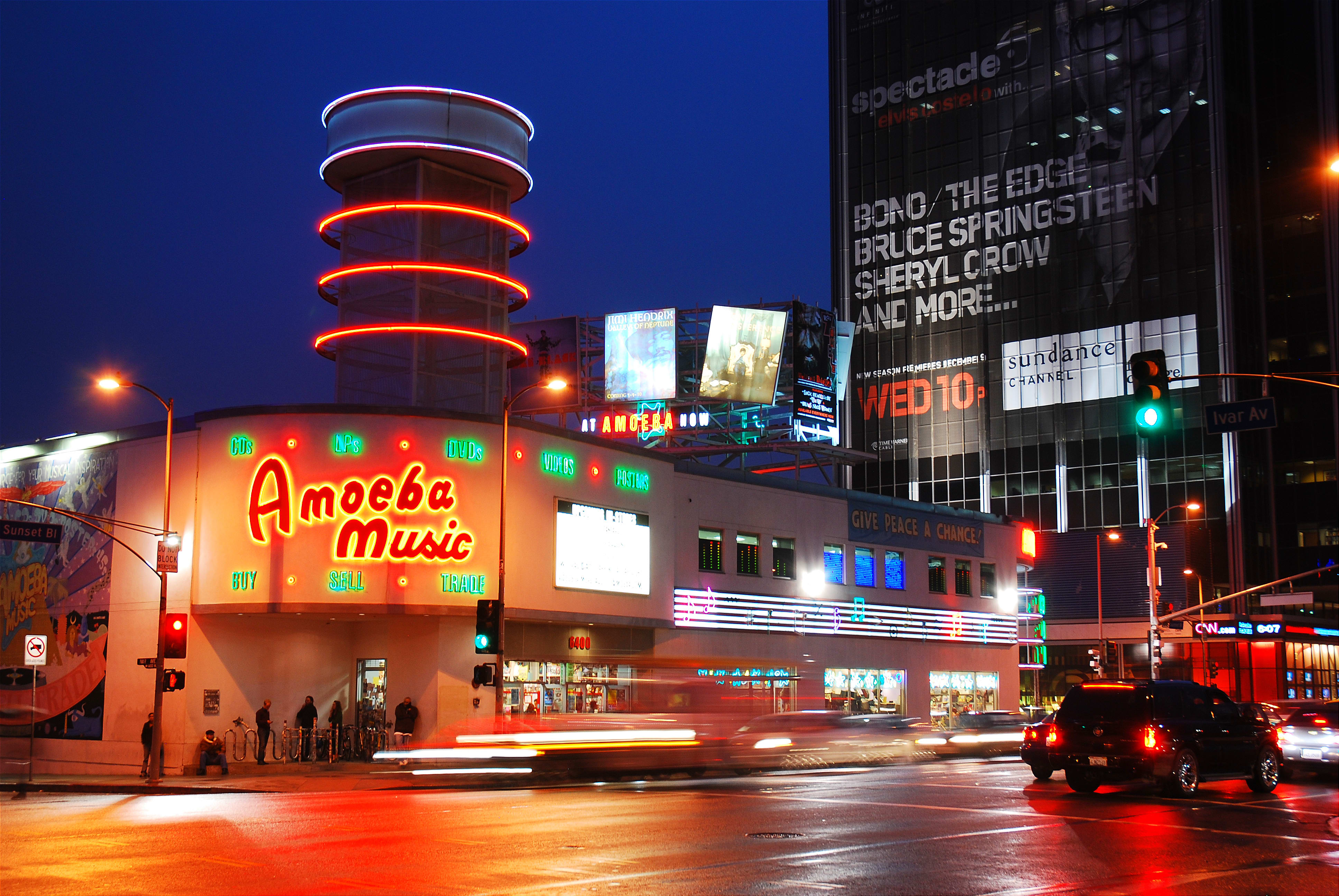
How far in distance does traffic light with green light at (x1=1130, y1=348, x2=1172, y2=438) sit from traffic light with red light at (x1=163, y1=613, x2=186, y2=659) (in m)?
20.9

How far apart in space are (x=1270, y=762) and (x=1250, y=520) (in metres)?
70.0

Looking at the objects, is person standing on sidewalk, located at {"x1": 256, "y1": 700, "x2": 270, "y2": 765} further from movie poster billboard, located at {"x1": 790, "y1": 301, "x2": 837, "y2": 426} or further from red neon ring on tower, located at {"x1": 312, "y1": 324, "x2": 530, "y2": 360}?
movie poster billboard, located at {"x1": 790, "y1": 301, "x2": 837, "y2": 426}

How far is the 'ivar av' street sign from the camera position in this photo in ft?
76.3

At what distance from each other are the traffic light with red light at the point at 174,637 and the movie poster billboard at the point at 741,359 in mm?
26432

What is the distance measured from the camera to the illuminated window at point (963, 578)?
178ft

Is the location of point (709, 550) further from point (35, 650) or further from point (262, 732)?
point (35, 650)

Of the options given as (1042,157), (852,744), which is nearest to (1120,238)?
(1042,157)

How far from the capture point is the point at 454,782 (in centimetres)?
2659

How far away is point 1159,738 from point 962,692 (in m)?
33.7

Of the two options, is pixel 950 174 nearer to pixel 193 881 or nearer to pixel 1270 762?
pixel 1270 762

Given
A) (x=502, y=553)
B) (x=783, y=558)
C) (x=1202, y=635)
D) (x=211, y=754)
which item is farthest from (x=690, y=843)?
(x=1202, y=635)

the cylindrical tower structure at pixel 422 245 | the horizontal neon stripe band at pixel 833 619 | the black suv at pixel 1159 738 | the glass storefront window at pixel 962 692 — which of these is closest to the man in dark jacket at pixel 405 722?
the horizontal neon stripe band at pixel 833 619

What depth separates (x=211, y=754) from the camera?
32.2 meters

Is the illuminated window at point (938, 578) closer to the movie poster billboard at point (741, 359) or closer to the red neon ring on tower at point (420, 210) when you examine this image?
the movie poster billboard at point (741, 359)
